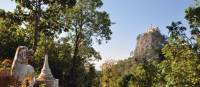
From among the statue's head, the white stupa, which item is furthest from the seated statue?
the white stupa

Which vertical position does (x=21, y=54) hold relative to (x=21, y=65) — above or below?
above

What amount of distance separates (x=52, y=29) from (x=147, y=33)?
13597 centimetres

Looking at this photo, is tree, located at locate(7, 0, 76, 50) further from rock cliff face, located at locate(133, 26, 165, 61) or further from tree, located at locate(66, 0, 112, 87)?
rock cliff face, located at locate(133, 26, 165, 61)

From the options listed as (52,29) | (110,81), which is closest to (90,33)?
(52,29)

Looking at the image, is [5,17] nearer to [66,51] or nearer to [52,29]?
[52,29]

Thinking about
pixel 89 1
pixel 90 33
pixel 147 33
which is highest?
pixel 147 33

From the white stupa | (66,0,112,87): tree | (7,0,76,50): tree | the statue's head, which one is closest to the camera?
the statue's head

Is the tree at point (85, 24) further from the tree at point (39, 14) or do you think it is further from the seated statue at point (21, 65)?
the seated statue at point (21, 65)

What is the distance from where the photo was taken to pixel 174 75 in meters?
25.0

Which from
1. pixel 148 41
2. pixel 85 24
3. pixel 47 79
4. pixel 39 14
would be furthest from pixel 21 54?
pixel 148 41

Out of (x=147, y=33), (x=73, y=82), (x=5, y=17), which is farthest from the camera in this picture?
(x=147, y=33)

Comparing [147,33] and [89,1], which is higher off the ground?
[147,33]

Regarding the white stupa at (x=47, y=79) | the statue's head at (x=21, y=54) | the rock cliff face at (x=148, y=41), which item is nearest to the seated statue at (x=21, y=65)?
the statue's head at (x=21, y=54)

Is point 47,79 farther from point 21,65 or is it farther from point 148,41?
point 148,41
